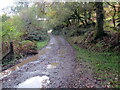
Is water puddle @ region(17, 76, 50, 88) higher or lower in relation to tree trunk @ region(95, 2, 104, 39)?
lower

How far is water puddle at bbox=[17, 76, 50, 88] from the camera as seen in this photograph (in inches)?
198

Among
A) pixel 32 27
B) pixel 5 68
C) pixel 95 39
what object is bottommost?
pixel 5 68

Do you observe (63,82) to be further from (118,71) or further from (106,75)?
(118,71)

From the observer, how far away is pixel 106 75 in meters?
5.11

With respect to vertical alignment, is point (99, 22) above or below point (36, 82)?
above

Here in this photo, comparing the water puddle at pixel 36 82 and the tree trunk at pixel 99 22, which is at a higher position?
the tree trunk at pixel 99 22

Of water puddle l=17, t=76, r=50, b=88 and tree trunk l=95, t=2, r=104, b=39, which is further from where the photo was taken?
tree trunk l=95, t=2, r=104, b=39

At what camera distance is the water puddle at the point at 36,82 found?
5022 millimetres

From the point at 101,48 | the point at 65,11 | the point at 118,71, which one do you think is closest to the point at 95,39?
the point at 101,48

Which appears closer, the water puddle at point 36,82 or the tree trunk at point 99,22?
the water puddle at point 36,82

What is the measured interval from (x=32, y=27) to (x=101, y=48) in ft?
48.2

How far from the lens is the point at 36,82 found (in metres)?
5.38

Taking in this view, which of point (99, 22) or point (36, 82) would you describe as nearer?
point (36, 82)

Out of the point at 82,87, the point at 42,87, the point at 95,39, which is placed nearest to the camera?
the point at 82,87
